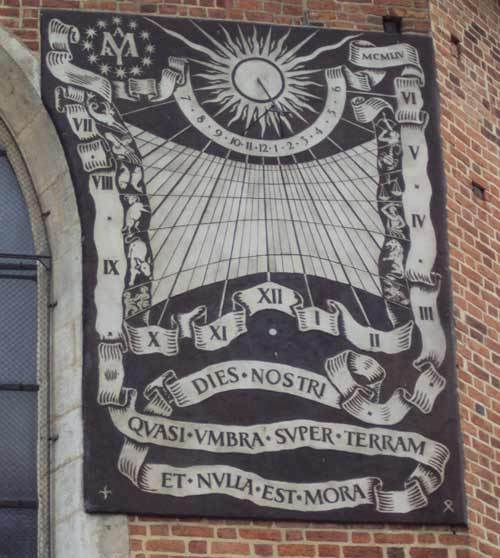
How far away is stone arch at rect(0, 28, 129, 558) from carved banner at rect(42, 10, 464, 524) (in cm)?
8

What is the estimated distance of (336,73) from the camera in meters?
11.9

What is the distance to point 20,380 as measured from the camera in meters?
11.0

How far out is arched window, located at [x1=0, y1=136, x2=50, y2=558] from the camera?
34.7 feet

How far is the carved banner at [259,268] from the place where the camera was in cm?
1060

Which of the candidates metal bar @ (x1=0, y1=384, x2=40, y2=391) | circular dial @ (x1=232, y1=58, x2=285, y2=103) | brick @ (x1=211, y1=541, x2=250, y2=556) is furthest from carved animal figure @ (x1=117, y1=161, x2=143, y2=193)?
brick @ (x1=211, y1=541, x2=250, y2=556)

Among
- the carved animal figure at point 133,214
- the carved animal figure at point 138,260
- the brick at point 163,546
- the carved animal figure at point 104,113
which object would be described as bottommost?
the brick at point 163,546

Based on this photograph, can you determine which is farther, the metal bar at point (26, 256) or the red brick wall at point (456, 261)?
the metal bar at point (26, 256)

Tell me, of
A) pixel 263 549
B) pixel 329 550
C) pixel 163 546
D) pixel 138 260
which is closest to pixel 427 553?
pixel 329 550

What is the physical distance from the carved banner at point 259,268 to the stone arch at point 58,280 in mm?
83

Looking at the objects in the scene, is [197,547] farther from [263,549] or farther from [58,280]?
[58,280]

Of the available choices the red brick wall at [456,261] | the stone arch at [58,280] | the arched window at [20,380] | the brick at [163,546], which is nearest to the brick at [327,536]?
the red brick wall at [456,261]

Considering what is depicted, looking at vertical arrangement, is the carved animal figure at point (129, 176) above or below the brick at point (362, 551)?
above

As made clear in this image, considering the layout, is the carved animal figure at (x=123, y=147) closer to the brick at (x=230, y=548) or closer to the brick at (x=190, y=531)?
the brick at (x=190, y=531)

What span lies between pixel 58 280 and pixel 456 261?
2.26 m
